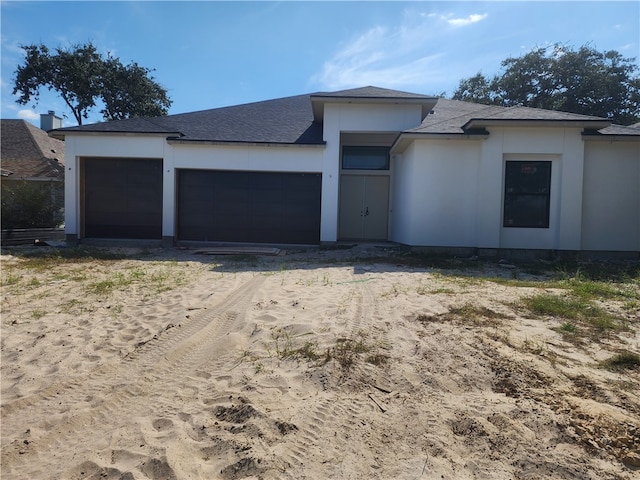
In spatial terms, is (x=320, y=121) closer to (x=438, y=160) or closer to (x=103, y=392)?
(x=438, y=160)

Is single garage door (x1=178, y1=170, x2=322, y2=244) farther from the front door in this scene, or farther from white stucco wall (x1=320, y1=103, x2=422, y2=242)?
the front door

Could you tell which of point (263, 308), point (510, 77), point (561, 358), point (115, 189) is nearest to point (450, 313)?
point (561, 358)

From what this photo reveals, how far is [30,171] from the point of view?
20234mm

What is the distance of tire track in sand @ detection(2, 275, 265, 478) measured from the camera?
2324 millimetres

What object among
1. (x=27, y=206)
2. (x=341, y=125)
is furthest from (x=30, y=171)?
(x=341, y=125)

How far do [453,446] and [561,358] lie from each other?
6.10ft

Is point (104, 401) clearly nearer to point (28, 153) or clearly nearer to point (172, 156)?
point (172, 156)

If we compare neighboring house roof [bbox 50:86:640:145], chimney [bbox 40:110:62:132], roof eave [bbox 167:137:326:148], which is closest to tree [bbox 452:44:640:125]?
neighboring house roof [bbox 50:86:640:145]

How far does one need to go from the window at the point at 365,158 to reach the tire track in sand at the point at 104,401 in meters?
11.7

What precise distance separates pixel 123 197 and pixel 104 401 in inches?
484

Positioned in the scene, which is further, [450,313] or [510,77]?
[510,77]

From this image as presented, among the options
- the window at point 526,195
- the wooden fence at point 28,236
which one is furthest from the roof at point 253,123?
the wooden fence at point 28,236

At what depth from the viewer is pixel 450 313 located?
488 cm

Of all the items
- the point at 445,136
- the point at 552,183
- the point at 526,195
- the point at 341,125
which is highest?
the point at 341,125
